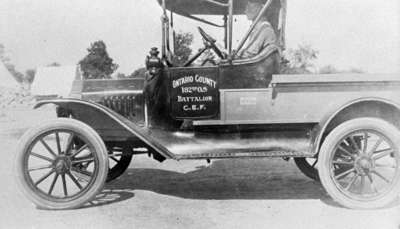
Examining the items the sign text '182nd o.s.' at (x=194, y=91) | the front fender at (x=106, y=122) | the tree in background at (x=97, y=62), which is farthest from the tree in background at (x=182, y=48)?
the tree in background at (x=97, y=62)

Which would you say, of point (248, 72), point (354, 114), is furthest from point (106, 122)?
point (354, 114)

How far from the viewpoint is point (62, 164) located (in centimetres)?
423

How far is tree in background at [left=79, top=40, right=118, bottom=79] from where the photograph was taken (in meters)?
36.3

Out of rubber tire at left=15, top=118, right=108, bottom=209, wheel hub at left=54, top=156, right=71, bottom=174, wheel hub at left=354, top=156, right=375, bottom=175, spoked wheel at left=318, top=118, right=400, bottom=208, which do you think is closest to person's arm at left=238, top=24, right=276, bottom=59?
spoked wheel at left=318, top=118, right=400, bottom=208

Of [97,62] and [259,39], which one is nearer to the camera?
[259,39]

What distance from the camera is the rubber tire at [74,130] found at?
413 centimetres

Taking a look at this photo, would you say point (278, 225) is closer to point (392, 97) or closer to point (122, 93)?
point (392, 97)

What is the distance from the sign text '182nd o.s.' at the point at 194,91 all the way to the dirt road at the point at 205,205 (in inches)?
40.7

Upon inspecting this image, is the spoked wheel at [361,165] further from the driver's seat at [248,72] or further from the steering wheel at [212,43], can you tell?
the steering wheel at [212,43]

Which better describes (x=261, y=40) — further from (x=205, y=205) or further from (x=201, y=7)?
(x=205, y=205)

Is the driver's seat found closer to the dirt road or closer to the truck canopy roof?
the truck canopy roof

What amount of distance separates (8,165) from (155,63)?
13.5ft

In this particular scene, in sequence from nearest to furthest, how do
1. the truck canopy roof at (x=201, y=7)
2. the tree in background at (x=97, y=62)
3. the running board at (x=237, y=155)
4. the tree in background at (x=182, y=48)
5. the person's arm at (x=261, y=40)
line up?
1. the running board at (x=237, y=155)
2. the person's arm at (x=261, y=40)
3. the truck canopy roof at (x=201, y=7)
4. the tree in background at (x=182, y=48)
5. the tree in background at (x=97, y=62)

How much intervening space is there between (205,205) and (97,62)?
1373 inches
